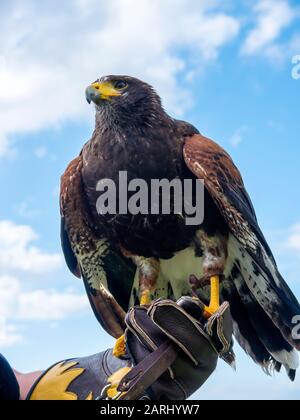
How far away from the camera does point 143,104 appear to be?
17.8ft

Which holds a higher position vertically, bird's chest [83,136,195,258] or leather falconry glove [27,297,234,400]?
bird's chest [83,136,195,258]

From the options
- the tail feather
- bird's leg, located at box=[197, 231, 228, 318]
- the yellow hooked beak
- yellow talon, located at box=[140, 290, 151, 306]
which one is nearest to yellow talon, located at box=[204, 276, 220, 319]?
bird's leg, located at box=[197, 231, 228, 318]

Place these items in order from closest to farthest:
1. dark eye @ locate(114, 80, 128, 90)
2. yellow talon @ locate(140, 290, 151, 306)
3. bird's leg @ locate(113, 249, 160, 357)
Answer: yellow talon @ locate(140, 290, 151, 306) → bird's leg @ locate(113, 249, 160, 357) → dark eye @ locate(114, 80, 128, 90)

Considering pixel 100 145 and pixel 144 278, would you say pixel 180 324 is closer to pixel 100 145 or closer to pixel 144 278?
pixel 144 278

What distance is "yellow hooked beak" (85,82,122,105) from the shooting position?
530cm

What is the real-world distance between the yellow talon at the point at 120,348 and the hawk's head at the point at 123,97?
169 cm

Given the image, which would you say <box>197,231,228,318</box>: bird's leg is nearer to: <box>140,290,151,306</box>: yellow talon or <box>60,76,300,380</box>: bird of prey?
<box>60,76,300,380</box>: bird of prey

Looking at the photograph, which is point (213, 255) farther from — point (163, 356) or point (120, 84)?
point (120, 84)

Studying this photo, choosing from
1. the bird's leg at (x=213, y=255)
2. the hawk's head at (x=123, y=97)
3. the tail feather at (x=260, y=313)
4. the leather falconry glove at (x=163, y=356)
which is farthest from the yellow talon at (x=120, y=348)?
the hawk's head at (x=123, y=97)

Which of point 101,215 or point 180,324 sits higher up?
point 101,215

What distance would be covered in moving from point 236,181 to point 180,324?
56.1 inches

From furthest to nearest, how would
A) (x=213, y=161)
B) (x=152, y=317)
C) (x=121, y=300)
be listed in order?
(x=121, y=300), (x=213, y=161), (x=152, y=317)
